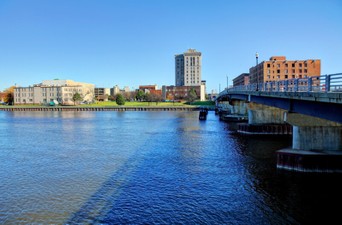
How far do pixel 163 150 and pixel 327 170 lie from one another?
18635 millimetres

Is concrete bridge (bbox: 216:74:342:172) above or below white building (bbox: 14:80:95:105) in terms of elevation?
below

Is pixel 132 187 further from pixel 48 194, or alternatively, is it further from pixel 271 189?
pixel 271 189

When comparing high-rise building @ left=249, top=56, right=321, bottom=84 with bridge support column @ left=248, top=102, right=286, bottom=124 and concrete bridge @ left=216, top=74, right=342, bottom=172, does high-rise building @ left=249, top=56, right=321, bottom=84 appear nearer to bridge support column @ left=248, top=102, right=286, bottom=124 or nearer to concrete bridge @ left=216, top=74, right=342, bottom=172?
bridge support column @ left=248, top=102, right=286, bottom=124

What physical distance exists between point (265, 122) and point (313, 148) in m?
27.9

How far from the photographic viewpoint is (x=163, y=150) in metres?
36.4

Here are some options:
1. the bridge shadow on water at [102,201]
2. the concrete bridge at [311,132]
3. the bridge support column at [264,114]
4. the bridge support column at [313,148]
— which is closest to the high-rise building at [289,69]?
the bridge support column at [264,114]

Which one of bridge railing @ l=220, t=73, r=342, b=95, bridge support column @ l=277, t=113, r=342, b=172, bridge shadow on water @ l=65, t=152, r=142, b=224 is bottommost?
bridge shadow on water @ l=65, t=152, r=142, b=224

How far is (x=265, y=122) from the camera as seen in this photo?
52594 mm

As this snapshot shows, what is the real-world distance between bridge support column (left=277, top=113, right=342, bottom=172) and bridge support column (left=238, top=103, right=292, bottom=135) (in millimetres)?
22773

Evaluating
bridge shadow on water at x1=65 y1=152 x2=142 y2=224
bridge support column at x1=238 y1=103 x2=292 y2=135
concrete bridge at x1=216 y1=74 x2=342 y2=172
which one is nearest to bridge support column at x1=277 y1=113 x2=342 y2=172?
concrete bridge at x1=216 y1=74 x2=342 y2=172

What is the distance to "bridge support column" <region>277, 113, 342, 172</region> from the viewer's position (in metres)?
23.0

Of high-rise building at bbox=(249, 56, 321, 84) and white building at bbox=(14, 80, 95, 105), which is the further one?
white building at bbox=(14, 80, 95, 105)

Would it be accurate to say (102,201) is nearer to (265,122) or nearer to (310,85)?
(310,85)

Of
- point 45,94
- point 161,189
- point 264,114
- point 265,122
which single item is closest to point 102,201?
point 161,189
